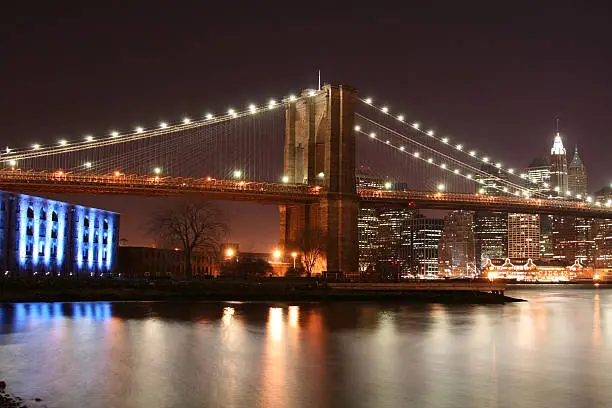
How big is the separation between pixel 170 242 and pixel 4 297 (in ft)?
59.7

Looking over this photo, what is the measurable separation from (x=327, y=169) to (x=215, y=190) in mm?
9067

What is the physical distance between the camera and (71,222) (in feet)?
212

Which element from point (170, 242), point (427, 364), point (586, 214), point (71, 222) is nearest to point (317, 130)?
point (170, 242)

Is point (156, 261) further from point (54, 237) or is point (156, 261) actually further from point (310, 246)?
point (310, 246)

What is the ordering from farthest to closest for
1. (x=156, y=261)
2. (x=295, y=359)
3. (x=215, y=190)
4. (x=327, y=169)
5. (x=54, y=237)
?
(x=156, y=261) → (x=54, y=237) → (x=327, y=169) → (x=215, y=190) → (x=295, y=359)

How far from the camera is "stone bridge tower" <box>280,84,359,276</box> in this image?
5803 centimetres

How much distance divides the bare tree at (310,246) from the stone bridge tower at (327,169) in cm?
27

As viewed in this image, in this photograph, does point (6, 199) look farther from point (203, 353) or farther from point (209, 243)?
A: point (203, 353)

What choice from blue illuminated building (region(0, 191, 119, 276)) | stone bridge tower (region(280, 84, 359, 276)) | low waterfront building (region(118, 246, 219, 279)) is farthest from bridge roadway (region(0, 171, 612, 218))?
low waterfront building (region(118, 246, 219, 279))

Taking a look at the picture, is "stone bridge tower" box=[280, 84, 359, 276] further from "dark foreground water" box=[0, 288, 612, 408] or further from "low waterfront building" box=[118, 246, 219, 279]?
"low waterfront building" box=[118, 246, 219, 279]

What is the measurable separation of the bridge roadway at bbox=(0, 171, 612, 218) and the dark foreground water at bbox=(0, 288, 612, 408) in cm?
1707

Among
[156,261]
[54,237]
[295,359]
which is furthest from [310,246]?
[156,261]

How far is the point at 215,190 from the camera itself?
56.2m

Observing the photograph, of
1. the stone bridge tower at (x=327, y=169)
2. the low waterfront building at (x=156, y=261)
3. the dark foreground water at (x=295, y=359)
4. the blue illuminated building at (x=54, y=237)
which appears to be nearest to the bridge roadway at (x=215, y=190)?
the stone bridge tower at (x=327, y=169)
